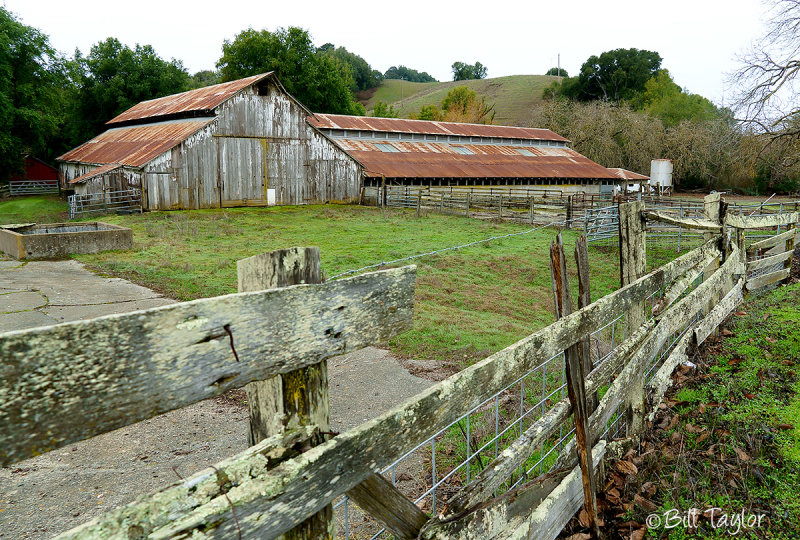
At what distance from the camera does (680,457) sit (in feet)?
12.8

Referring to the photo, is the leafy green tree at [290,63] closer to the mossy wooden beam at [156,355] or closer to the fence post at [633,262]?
the fence post at [633,262]

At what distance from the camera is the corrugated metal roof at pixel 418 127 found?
37.8 meters

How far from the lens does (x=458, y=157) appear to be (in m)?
38.7

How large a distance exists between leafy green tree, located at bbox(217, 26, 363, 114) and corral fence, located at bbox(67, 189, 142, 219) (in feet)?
103

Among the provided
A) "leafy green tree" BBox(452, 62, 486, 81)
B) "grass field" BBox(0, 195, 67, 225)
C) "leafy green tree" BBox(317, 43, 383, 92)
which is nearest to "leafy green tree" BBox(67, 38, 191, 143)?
"grass field" BBox(0, 195, 67, 225)

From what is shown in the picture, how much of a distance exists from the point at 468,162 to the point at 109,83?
1220 inches

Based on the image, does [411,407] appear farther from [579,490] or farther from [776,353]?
[776,353]

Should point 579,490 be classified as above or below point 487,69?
below

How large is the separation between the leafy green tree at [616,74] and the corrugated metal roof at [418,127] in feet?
97.5

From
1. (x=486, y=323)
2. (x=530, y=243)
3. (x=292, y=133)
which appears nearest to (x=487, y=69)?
(x=292, y=133)

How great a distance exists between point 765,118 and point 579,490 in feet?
75.2

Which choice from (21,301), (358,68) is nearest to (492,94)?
(358,68)

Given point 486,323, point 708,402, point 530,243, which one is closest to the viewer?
point 708,402

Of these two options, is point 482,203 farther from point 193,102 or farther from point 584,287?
point 584,287
